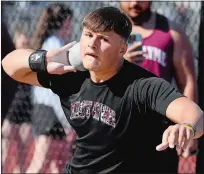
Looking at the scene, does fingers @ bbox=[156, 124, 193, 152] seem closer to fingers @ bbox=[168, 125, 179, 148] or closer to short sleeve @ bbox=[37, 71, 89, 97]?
fingers @ bbox=[168, 125, 179, 148]

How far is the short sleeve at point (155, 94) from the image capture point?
2775 millimetres

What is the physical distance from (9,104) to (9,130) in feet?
0.74

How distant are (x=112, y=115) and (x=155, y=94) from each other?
0.95ft

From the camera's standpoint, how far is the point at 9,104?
5.34m

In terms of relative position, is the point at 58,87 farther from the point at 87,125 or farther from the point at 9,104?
the point at 9,104

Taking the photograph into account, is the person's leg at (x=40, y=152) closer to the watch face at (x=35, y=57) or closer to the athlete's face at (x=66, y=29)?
the athlete's face at (x=66, y=29)

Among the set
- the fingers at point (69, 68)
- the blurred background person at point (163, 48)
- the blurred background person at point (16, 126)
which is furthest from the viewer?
the blurred background person at point (16, 126)

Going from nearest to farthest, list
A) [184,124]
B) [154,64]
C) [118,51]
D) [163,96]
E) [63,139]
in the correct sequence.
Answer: [184,124] < [163,96] < [118,51] < [154,64] < [63,139]

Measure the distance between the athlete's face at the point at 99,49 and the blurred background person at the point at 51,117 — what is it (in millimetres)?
2072

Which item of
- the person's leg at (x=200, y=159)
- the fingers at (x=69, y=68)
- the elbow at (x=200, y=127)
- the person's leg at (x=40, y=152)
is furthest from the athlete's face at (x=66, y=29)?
the elbow at (x=200, y=127)

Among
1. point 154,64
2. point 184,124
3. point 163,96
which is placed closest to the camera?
point 184,124

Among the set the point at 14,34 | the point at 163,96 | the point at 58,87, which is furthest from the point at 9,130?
the point at 163,96

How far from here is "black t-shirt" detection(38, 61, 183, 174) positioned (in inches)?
117

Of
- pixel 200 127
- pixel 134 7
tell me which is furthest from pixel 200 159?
pixel 200 127
